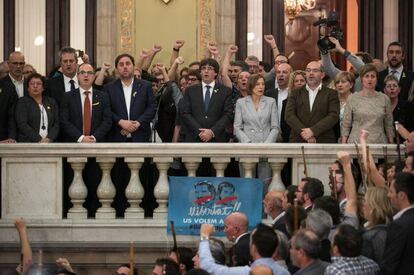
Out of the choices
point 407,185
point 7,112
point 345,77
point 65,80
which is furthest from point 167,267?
point 345,77

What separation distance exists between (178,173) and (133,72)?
4.44 ft

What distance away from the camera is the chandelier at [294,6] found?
21859mm

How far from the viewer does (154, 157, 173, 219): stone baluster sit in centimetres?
1502

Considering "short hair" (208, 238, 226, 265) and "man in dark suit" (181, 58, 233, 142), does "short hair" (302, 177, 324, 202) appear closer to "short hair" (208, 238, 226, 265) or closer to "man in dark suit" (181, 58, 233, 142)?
"short hair" (208, 238, 226, 265)

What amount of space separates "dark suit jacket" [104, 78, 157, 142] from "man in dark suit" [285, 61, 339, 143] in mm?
1512

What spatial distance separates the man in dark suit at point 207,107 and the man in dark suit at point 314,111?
2.27ft

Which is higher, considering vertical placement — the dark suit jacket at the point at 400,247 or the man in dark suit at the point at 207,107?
the man in dark suit at the point at 207,107

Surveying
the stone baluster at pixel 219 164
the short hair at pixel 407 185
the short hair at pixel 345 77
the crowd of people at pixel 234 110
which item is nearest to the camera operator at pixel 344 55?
the crowd of people at pixel 234 110

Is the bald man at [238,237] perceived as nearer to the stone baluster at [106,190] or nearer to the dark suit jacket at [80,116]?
the stone baluster at [106,190]

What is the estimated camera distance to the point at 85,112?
15.8m

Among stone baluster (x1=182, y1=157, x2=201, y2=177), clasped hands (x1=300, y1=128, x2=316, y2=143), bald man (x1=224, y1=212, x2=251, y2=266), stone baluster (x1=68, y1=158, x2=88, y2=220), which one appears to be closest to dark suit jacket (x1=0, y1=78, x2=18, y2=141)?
stone baluster (x1=68, y1=158, x2=88, y2=220)

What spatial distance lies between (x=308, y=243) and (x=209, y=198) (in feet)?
13.4

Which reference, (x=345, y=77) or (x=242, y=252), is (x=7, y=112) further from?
(x=242, y=252)

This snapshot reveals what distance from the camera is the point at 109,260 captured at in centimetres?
1491
